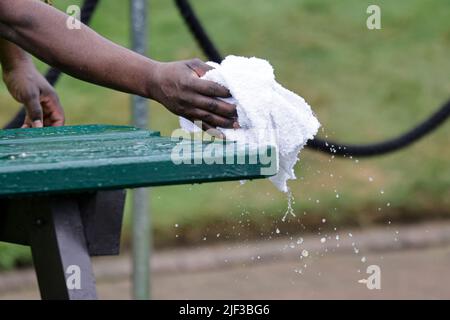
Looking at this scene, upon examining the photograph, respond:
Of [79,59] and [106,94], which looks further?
[106,94]

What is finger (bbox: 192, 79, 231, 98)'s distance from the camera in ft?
7.16

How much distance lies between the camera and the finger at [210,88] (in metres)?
2.18

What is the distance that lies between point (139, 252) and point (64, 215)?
1.38 metres

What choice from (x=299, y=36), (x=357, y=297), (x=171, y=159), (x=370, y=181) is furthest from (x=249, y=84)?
(x=299, y=36)

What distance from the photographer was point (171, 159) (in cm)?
202

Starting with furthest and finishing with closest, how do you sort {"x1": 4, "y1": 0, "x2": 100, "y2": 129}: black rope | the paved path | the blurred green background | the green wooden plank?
the blurred green background < the paved path < {"x1": 4, "y1": 0, "x2": 100, "y2": 129}: black rope < the green wooden plank

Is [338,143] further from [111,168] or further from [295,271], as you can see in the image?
[111,168]

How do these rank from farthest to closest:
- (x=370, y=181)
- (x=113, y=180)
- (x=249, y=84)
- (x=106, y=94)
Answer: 1. (x=106, y=94)
2. (x=370, y=181)
3. (x=249, y=84)
4. (x=113, y=180)

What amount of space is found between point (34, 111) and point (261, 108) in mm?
1267

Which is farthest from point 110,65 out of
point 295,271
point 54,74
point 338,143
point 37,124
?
point 295,271

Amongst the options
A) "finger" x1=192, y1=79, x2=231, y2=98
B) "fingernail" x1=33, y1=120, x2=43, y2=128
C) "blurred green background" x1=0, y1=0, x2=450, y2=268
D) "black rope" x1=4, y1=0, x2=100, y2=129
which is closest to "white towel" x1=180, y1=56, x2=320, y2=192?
"finger" x1=192, y1=79, x2=231, y2=98

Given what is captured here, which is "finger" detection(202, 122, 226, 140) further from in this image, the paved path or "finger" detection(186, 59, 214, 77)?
the paved path

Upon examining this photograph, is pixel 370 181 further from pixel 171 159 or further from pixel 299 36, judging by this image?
pixel 171 159

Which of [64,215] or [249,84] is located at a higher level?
[249,84]
